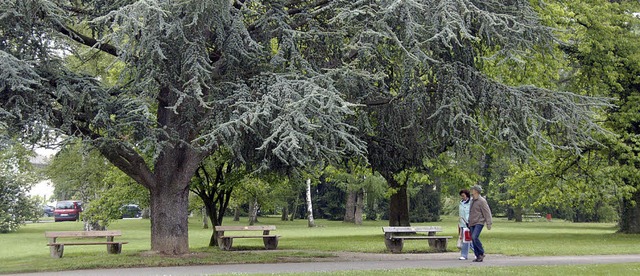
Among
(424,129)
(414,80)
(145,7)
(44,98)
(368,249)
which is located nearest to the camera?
(145,7)

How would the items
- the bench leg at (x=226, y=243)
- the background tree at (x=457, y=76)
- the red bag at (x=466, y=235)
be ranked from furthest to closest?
the bench leg at (x=226, y=243)
the red bag at (x=466, y=235)
the background tree at (x=457, y=76)

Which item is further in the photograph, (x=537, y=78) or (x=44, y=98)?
(x=537, y=78)

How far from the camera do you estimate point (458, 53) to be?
55.4 feet

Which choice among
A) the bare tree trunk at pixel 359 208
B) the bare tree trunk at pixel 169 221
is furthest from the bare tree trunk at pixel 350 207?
the bare tree trunk at pixel 169 221

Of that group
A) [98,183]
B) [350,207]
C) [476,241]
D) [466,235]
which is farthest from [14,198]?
[476,241]

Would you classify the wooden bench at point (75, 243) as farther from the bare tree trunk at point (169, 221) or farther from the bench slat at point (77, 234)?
the bare tree trunk at point (169, 221)

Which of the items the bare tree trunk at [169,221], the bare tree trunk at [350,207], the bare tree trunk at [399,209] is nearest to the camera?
the bare tree trunk at [169,221]

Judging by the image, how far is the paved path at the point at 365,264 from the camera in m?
14.7

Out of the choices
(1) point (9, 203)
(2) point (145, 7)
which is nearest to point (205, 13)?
(2) point (145, 7)

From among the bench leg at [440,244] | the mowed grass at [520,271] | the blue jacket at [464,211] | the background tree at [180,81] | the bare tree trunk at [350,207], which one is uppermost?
the background tree at [180,81]

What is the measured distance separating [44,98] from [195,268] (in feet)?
15.3

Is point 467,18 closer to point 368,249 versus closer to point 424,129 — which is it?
point 424,129

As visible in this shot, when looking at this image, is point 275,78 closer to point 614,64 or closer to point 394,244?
point 394,244

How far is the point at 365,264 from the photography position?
51.9 ft
